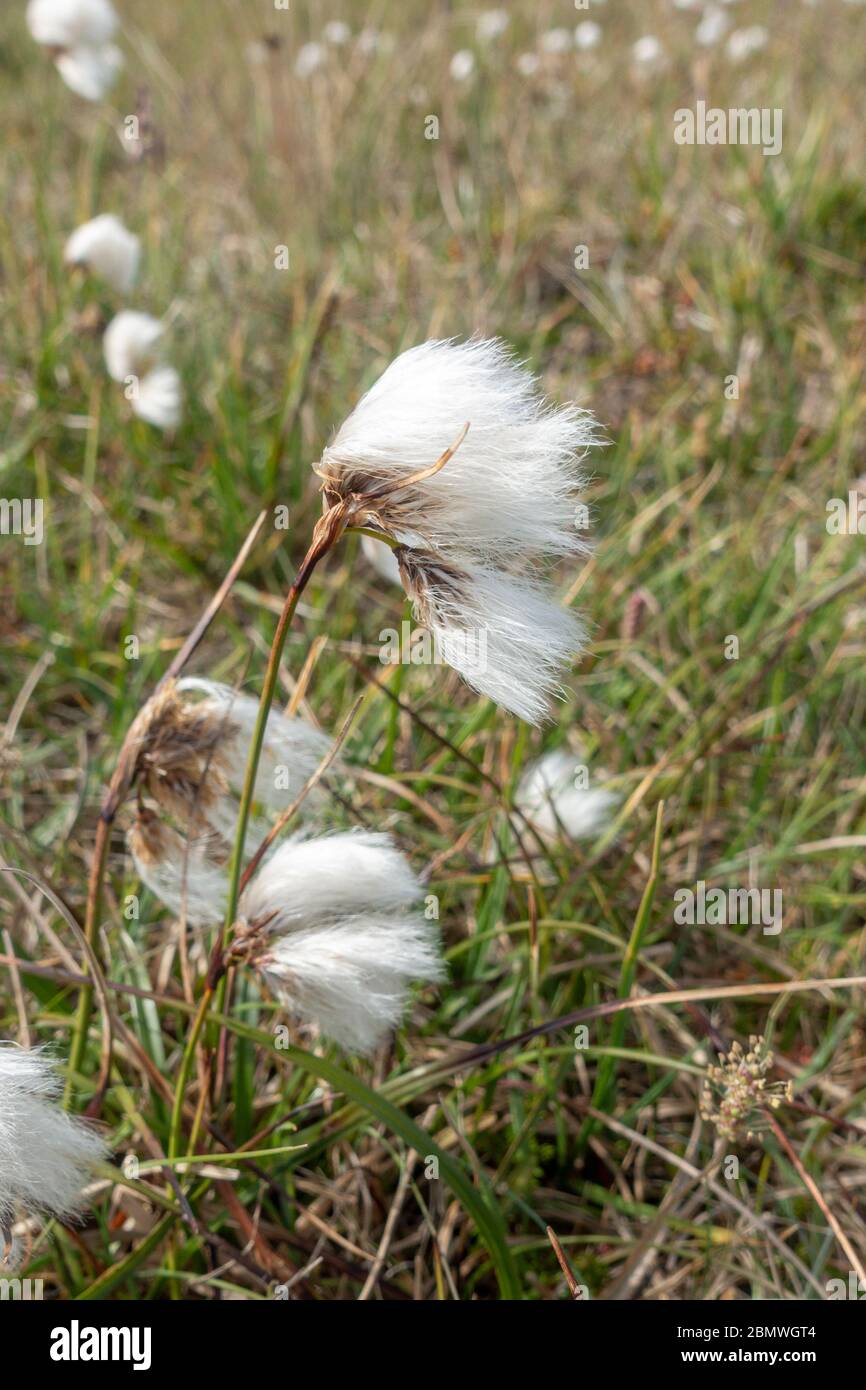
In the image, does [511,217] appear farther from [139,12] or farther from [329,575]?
[139,12]

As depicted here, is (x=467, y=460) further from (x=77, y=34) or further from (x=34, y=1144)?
(x=77, y=34)

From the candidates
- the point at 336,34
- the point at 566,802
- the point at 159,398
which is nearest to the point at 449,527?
the point at 566,802

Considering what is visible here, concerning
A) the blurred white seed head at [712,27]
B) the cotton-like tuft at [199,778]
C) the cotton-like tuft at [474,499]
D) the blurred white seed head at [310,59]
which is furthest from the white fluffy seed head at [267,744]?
the blurred white seed head at [712,27]

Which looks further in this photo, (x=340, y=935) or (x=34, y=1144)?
(x=340, y=935)

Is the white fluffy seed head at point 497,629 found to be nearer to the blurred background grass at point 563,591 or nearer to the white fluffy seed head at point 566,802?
the blurred background grass at point 563,591
